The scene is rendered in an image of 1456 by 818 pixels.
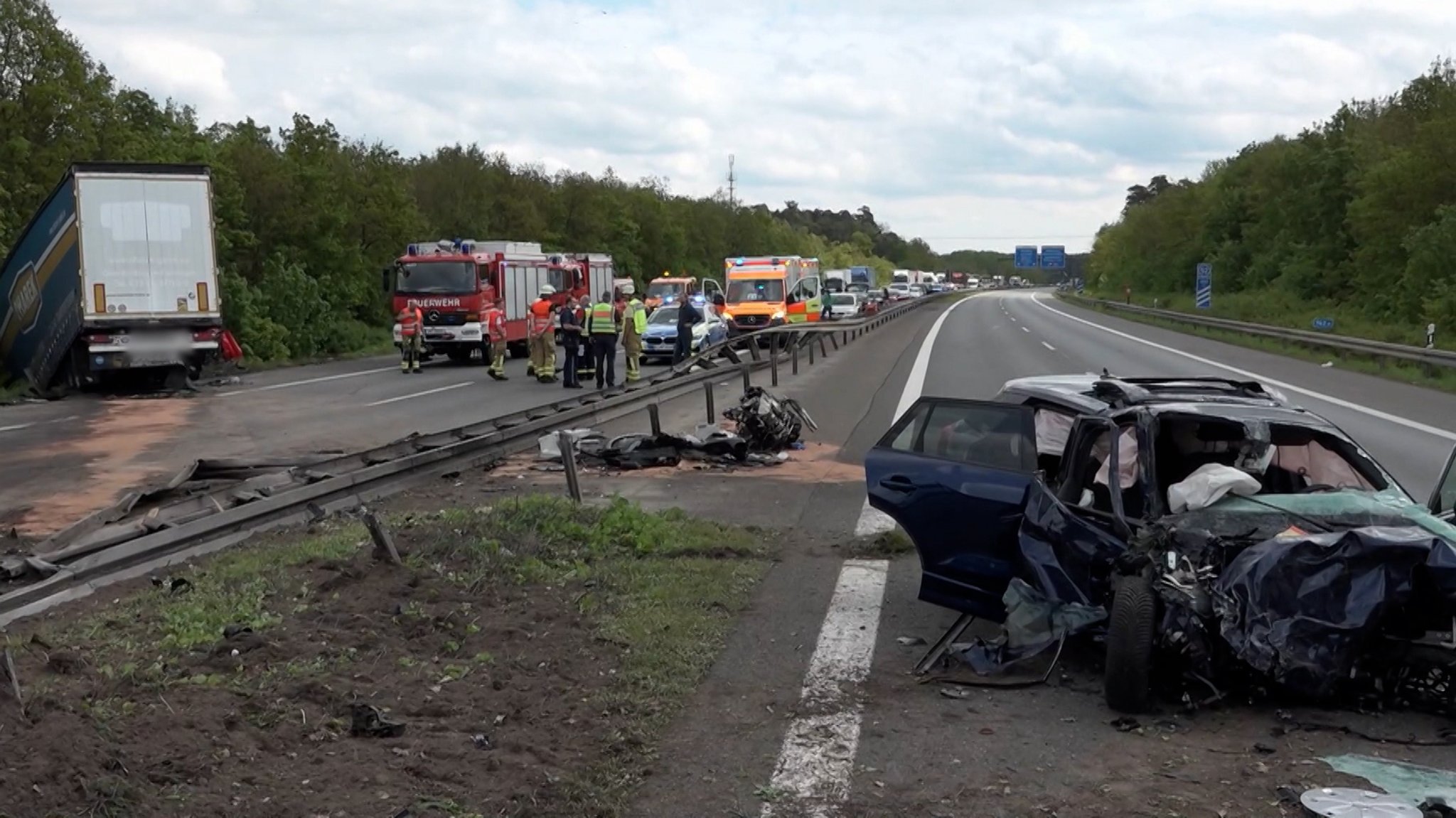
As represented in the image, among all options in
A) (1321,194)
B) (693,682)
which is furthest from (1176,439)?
(1321,194)

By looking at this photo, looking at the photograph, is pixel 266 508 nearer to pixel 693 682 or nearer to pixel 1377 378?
pixel 693 682

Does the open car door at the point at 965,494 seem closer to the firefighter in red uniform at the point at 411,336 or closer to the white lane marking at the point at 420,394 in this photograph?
the white lane marking at the point at 420,394

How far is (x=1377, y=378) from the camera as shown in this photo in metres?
26.4

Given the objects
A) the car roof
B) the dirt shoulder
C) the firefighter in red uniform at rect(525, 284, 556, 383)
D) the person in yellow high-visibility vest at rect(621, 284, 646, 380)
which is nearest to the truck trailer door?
the firefighter in red uniform at rect(525, 284, 556, 383)

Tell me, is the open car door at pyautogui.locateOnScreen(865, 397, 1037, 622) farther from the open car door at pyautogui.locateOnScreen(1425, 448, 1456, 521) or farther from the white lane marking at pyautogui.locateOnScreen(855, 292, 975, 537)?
the open car door at pyautogui.locateOnScreen(1425, 448, 1456, 521)

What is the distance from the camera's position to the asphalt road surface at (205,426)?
43.1 feet

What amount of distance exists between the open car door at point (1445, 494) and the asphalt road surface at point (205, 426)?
382 inches

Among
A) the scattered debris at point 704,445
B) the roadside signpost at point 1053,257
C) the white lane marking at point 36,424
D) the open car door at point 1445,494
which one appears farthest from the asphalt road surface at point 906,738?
the roadside signpost at point 1053,257

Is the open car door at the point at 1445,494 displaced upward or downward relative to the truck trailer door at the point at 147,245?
downward

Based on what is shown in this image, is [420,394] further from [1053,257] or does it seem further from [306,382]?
[1053,257]

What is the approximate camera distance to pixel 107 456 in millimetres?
15359

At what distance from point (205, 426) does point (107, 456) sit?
331 cm

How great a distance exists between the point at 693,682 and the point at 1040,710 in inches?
63.5

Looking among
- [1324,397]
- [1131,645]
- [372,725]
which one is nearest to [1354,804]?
[1131,645]
